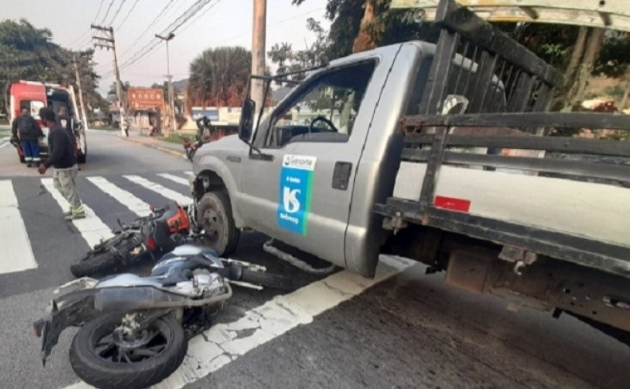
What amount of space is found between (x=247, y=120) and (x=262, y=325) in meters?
1.79

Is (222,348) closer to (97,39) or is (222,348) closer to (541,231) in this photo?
(541,231)

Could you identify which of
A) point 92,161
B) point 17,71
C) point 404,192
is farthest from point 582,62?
point 17,71

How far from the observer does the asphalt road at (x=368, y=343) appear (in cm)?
227

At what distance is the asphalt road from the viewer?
2.27 m

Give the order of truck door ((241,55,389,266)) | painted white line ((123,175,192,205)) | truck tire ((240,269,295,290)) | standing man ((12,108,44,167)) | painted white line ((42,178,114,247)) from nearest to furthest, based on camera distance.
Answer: truck door ((241,55,389,266)) < truck tire ((240,269,295,290)) < painted white line ((42,178,114,247)) < painted white line ((123,175,192,205)) < standing man ((12,108,44,167))

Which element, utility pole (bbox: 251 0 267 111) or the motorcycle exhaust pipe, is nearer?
A: the motorcycle exhaust pipe

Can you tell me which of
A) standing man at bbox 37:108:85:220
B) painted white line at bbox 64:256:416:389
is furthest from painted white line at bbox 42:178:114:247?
painted white line at bbox 64:256:416:389

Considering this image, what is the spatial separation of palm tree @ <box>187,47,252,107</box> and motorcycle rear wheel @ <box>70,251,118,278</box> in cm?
3239

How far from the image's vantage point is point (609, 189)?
1.36 meters

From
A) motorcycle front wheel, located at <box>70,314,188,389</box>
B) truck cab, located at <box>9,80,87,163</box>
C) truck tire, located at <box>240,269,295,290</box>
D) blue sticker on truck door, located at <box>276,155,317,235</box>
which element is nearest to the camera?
motorcycle front wheel, located at <box>70,314,188,389</box>

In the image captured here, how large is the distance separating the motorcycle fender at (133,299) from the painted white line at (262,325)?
0.42 meters

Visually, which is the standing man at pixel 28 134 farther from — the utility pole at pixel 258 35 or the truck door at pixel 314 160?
the truck door at pixel 314 160

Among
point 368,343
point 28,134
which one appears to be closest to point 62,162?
point 368,343

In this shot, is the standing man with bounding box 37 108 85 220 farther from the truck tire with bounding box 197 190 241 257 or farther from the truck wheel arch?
the truck tire with bounding box 197 190 241 257
